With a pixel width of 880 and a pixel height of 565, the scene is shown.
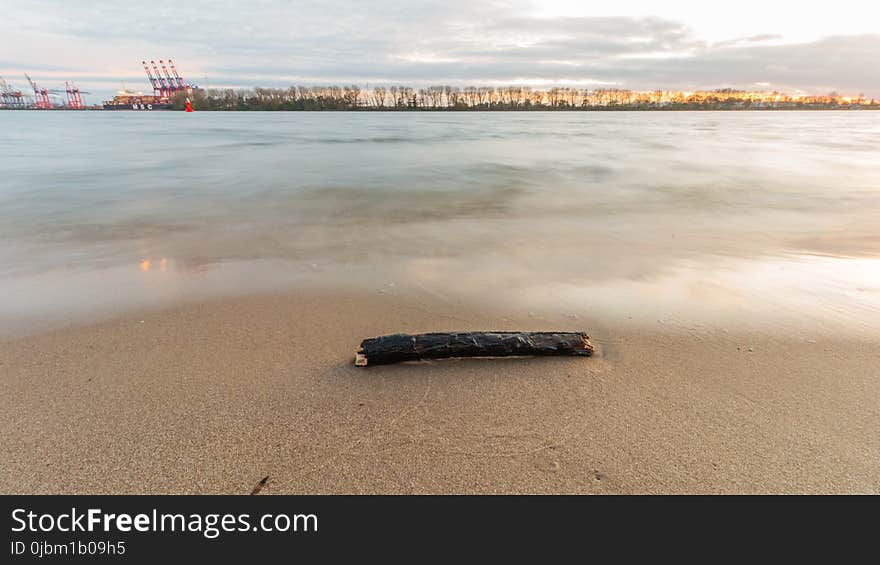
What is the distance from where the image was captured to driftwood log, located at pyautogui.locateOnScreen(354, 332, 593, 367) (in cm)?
317

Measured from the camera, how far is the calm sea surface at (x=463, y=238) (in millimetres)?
4754

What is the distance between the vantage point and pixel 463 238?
24.6 ft

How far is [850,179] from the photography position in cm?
1428

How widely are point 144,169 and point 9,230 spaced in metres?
9.63

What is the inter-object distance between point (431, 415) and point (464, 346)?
2.21 feet
